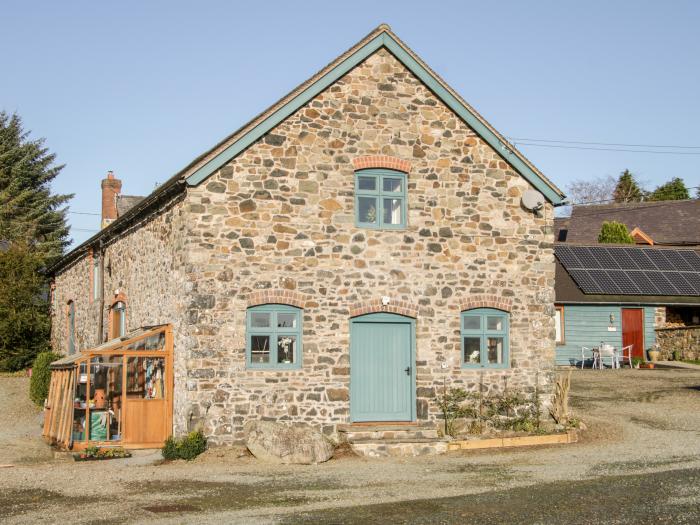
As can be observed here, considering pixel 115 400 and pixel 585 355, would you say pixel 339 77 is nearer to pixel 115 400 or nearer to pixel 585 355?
pixel 115 400

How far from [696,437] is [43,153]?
43652 mm

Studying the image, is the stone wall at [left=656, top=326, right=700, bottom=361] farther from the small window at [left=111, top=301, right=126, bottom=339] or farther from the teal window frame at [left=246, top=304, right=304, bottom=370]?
the small window at [left=111, top=301, right=126, bottom=339]

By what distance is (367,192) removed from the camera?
57.7 ft

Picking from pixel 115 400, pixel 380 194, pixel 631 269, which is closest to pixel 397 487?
pixel 380 194

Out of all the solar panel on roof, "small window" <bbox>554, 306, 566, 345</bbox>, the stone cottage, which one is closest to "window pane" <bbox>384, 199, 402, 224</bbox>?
the stone cottage

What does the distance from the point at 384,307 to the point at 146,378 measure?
5.16 m

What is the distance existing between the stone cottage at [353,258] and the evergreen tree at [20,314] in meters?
15.5

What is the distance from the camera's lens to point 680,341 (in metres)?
32.0

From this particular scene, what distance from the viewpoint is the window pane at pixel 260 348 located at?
1655cm

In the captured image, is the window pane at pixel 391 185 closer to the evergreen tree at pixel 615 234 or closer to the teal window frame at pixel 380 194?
the teal window frame at pixel 380 194

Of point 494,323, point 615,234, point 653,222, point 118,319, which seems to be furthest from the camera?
point 653,222

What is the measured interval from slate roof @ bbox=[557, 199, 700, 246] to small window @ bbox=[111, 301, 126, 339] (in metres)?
30.0

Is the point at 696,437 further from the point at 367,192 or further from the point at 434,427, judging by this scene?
the point at 367,192

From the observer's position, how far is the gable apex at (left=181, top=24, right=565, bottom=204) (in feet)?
53.7
